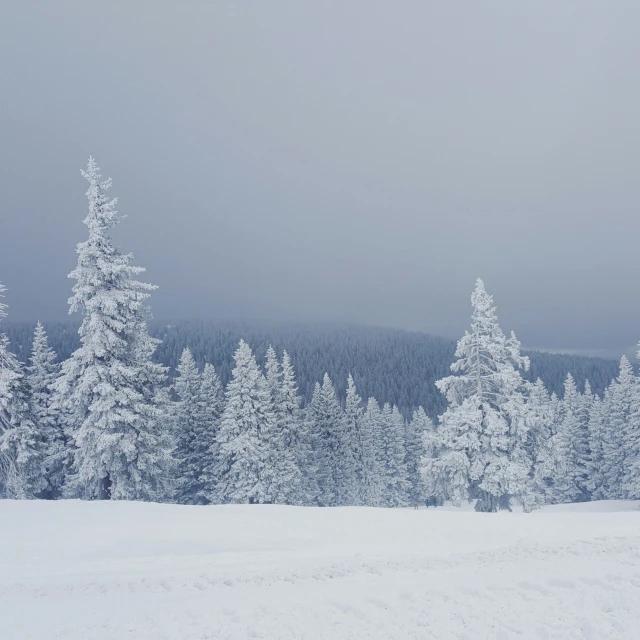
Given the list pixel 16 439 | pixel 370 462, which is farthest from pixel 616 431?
pixel 16 439

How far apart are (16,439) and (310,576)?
24.0m

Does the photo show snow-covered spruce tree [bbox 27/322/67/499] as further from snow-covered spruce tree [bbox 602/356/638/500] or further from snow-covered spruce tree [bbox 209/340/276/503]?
snow-covered spruce tree [bbox 602/356/638/500]

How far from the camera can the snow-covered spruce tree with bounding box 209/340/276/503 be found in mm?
33594

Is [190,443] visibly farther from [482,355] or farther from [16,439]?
[482,355]

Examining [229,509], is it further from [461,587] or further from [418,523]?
[461,587]

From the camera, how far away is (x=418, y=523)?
1694 cm

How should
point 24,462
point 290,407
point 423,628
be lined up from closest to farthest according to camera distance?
point 423,628, point 24,462, point 290,407

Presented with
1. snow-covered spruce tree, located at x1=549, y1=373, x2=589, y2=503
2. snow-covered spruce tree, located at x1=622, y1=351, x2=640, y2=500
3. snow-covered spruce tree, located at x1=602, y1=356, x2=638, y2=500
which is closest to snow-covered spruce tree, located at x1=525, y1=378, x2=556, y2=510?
snow-covered spruce tree, located at x1=622, y1=351, x2=640, y2=500

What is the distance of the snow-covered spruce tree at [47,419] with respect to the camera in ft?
99.1

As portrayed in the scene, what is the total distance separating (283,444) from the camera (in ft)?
126

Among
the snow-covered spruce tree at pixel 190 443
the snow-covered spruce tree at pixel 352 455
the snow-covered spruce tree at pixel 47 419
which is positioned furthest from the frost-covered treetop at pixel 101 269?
the snow-covered spruce tree at pixel 352 455

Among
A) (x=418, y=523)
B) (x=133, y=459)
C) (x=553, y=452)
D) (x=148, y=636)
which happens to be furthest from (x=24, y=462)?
(x=553, y=452)

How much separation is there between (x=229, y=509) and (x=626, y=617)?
45.7ft

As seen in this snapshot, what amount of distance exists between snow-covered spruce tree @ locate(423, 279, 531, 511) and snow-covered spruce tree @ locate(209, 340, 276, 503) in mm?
13554
